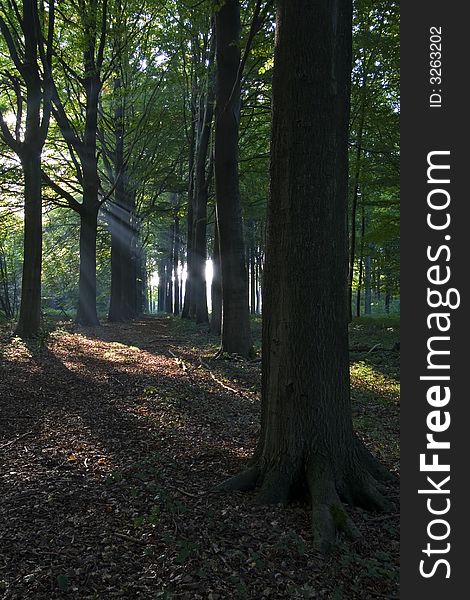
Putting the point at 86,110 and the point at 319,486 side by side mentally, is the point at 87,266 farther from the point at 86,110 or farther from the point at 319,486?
the point at 319,486

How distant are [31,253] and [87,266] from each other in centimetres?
562

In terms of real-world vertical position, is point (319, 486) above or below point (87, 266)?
below

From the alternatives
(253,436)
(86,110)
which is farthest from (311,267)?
(86,110)

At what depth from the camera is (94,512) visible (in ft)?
11.4

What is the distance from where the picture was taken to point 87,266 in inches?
687

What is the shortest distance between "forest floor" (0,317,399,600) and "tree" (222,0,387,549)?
0.34 metres

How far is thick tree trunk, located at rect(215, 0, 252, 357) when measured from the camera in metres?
9.82

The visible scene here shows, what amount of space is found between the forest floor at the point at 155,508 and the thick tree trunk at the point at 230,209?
269 cm

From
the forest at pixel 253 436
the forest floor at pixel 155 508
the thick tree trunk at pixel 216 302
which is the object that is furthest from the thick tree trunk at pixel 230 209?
the thick tree trunk at pixel 216 302

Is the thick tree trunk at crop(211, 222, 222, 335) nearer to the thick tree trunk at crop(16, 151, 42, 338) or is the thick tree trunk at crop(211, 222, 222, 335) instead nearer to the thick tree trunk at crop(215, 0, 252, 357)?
the thick tree trunk at crop(215, 0, 252, 357)

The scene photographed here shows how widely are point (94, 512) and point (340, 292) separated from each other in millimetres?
2448

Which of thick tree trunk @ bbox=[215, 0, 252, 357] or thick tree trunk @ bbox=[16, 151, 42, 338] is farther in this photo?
thick tree trunk @ bbox=[16, 151, 42, 338]

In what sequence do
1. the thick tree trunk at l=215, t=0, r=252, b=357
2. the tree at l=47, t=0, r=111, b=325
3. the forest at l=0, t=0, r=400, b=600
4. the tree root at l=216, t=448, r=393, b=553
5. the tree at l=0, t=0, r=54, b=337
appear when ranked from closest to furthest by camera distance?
the forest at l=0, t=0, r=400, b=600 → the tree root at l=216, t=448, r=393, b=553 → the thick tree trunk at l=215, t=0, r=252, b=357 → the tree at l=0, t=0, r=54, b=337 → the tree at l=47, t=0, r=111, b=325

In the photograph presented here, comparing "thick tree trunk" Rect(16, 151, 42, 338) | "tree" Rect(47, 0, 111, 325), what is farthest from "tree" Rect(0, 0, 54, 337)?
"tree" Rect(47, 0, 111, 325)
